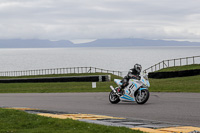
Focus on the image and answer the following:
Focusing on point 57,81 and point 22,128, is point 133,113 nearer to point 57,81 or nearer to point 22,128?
point 22,128

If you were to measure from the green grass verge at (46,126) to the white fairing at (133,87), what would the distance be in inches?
219

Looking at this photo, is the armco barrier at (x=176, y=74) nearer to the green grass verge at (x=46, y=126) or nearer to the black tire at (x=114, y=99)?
the black tire at (x=114, y=99)

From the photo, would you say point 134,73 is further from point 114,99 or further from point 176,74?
point 176,74

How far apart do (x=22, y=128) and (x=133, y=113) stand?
16.0 feet

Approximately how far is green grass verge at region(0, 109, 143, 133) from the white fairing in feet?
18.2

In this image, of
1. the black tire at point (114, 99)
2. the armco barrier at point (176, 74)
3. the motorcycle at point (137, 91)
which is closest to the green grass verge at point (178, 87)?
the armco barrier at point (176, 74)

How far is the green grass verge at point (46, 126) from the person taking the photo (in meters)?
8.39

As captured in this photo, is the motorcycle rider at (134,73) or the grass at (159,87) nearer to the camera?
the motorcycle rider at (134,73)

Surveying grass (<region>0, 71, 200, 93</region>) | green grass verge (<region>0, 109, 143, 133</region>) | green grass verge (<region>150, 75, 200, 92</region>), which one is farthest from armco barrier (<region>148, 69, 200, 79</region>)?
green grass verge (<region>0, 109, 143, 133</region>)

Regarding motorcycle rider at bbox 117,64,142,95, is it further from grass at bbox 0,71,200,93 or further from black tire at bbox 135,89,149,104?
grass at bbox 0,71,200,93

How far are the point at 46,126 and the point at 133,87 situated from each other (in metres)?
6.78

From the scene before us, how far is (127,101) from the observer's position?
15.8m

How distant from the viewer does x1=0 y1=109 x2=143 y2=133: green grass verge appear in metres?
8.39

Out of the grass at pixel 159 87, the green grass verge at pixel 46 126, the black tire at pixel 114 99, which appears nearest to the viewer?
the green grass verge at pixel 46 126
